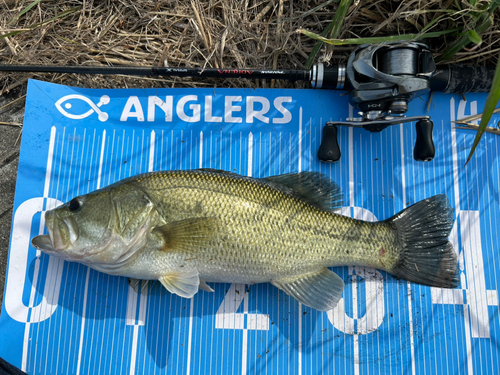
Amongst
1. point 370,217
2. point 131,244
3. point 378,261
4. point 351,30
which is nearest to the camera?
point 131,244

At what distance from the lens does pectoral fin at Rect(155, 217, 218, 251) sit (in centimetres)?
173

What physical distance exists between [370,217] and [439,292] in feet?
2.12

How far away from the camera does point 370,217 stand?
2172 mm

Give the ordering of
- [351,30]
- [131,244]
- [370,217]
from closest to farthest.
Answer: [131,244] → [370,217] → [351,30]

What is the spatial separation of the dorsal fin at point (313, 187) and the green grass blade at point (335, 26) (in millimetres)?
843

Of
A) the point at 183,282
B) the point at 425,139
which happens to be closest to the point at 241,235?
the point at 183,282

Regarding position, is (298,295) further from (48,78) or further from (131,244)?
(48,78)

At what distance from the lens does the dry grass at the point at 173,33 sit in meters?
2.33

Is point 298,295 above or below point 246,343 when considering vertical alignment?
above

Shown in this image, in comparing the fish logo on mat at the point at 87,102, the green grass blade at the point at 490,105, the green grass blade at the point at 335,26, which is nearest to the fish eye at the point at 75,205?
the fish logo on mat at the point at 87,102

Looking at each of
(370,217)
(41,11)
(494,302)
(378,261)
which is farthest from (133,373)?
(41,11)

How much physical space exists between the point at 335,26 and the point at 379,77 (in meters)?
0.53

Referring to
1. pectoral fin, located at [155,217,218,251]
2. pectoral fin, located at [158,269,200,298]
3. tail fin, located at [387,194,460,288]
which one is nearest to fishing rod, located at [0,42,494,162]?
tail fin, located at [387,194,460,288]

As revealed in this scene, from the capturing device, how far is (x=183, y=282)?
1.81 m
